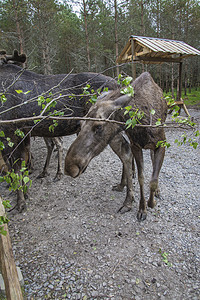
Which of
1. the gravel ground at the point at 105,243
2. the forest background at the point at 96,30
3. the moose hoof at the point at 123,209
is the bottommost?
the gravel ground at the point at 105,243

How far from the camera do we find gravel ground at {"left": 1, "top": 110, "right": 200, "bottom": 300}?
228 cm

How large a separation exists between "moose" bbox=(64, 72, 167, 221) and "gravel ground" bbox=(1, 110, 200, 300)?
53 cm

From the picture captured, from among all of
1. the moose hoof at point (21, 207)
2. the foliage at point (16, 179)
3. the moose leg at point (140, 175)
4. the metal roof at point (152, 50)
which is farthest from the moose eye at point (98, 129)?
the metal roof at point (152, 50)

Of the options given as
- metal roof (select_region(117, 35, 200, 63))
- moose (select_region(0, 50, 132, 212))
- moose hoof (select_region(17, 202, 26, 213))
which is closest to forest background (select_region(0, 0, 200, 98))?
metal roof (select_region(117, 35, 200, 63))

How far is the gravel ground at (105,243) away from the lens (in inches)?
89.7

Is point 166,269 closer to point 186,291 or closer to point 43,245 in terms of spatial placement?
point 186,291

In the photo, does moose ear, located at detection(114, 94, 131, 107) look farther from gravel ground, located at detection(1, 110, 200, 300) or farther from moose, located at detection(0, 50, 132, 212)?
gravel ground, located at detection(1, 110, 200, 300)

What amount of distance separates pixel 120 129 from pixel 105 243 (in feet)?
5.80

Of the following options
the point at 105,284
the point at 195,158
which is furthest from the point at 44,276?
the point at 195,158

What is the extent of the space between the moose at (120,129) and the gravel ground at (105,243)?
530 mm

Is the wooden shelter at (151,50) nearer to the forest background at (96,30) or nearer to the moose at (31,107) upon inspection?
the moose at (31,107)

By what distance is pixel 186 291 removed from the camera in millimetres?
2166

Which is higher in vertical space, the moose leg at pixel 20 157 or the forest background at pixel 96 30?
the forest background at pixel 96 30

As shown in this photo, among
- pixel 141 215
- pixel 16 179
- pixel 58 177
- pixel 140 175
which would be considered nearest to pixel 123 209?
pixel 141 215
